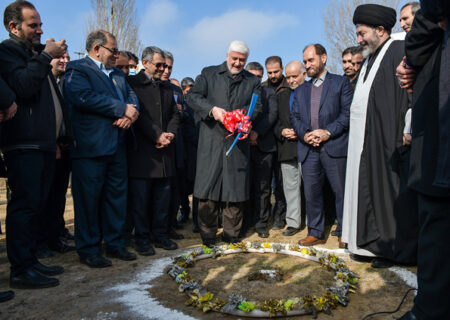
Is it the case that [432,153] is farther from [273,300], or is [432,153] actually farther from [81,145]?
[81,145]

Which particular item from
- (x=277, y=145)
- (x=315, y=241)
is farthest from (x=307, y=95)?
(x=315, y=241)

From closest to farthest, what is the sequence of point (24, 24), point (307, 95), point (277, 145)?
point (24, 24) < point (307, 95) < point (277, 145)

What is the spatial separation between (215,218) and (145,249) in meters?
1.01

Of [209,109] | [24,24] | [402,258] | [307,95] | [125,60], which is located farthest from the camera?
[125,60]

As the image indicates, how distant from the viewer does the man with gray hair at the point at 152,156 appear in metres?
4.66

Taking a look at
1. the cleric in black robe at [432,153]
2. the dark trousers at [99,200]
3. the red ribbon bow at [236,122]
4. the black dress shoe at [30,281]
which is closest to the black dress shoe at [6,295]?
the black dress shoe at [30,281]

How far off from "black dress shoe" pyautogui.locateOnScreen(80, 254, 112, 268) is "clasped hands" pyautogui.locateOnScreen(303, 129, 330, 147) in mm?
2924

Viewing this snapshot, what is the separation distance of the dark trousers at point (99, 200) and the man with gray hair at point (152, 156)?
0.86 feet

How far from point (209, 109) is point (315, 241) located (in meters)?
2.30

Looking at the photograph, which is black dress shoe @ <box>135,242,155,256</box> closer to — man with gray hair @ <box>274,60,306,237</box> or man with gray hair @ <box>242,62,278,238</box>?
man with gray hair @ <box>242,62,278,238</box>

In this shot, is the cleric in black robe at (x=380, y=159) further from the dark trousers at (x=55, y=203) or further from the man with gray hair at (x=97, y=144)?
the dark trousers at (x=55, y=203)

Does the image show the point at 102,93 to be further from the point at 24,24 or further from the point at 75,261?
the point at 75,261

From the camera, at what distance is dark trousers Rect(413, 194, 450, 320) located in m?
2.08

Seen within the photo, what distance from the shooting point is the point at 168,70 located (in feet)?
19.4
